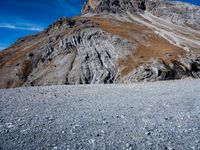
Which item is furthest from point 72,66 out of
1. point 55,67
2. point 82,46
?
point 82,46

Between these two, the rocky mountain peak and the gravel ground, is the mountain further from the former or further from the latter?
the rocky mountain peak

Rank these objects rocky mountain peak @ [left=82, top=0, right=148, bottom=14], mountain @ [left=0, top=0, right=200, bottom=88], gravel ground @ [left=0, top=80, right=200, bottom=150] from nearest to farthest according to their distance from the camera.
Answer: gravel ground @ [left=0, top=80, right=200, bottom=150] → mountain @ [left=0, top=0, right=200, bottom=88] → rocky mountain peak @ [left=82, top=0, right=148, bottom=14]

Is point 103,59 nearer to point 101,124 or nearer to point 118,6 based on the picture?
point 101,124

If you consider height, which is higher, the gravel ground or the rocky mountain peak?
the rocky mountain peak

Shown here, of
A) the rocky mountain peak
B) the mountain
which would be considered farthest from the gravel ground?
the rocky mountain peak

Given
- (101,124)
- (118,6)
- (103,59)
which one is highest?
(118,6)

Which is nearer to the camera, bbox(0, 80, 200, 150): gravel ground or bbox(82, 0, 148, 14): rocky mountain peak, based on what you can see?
bbox(0, 80, 200, 150): gravel ground

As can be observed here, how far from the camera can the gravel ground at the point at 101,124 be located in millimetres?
11672

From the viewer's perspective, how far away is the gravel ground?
38.3ft

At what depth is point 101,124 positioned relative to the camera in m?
14.6

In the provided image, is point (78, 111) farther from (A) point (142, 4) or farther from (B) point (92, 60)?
(A) point (142, 4)

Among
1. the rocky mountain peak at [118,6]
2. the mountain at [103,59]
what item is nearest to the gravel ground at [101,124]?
the mountain at [103,59]

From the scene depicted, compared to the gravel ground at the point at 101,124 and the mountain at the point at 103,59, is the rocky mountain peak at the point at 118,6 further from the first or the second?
the gravel ground at the point at 101,124

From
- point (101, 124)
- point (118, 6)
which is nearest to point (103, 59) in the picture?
point (101, 124)
